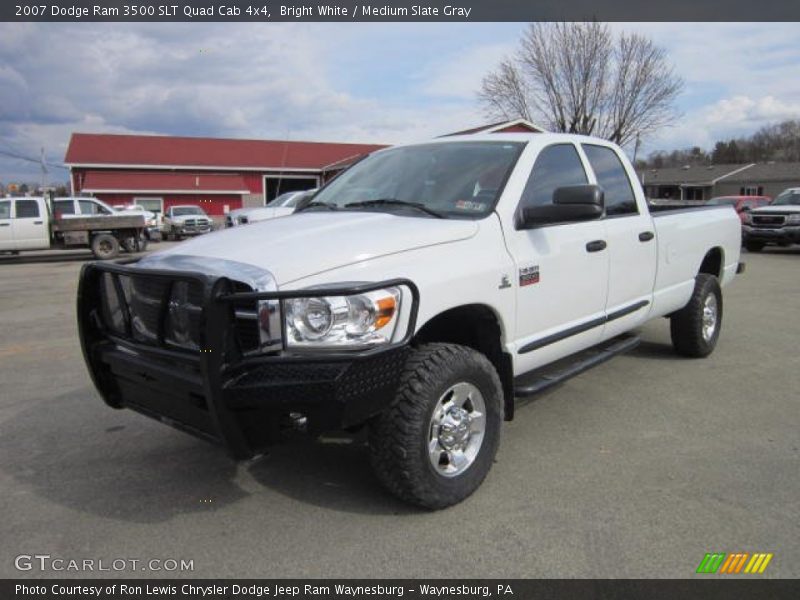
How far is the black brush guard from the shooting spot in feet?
8.73

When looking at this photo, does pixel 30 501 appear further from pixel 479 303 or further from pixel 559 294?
pixel 559 294

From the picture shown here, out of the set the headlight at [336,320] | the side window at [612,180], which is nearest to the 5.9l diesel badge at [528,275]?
the headlight at [336,320]

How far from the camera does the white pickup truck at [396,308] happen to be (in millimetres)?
2736

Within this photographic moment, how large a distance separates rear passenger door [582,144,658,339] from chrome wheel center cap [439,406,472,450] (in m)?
1.69

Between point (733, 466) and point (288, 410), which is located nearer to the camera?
point (288, 410)

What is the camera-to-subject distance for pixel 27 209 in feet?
62.7

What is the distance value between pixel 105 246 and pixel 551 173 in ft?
60.0

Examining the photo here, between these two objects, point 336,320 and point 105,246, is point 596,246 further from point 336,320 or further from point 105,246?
point 105,246

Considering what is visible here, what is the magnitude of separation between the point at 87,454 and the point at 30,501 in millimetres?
631

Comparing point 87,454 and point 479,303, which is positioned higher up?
point 479,303

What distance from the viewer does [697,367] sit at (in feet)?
19.0

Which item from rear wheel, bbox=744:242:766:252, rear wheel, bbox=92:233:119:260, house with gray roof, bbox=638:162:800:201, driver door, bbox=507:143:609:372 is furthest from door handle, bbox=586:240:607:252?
house with gray roof, bbox=638:162:800:201
